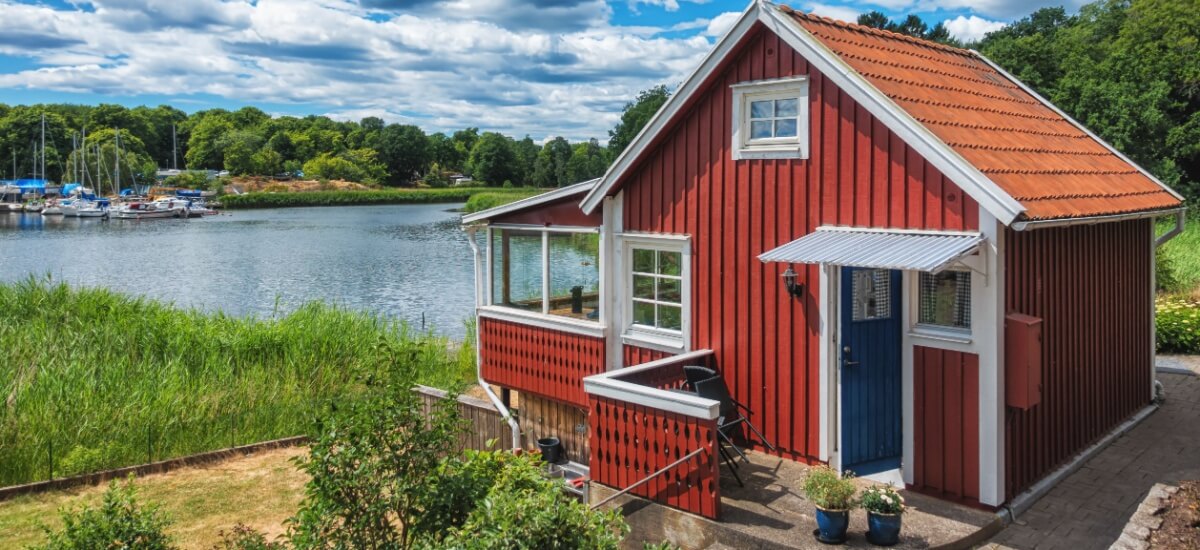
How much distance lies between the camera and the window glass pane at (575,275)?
10773mm

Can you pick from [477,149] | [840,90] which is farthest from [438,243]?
[477,149]

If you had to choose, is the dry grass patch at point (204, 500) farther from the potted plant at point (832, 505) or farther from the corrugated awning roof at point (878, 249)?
the corrugated awning roof at point (878, 249)

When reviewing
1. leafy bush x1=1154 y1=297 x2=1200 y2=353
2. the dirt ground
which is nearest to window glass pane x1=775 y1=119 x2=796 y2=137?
the dirt ground

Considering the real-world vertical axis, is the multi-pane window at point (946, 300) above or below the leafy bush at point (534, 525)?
above

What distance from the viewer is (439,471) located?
4980mm

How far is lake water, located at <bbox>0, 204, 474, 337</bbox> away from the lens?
94.9ft

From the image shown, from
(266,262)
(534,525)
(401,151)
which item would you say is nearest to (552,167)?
(401,151)

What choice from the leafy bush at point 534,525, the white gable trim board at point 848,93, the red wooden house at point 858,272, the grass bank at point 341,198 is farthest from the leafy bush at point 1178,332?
the grass bank at point 341,198

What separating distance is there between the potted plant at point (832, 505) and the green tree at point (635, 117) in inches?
2447

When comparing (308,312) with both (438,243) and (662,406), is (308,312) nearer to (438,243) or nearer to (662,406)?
(662,406)

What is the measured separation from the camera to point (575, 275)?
1112cm

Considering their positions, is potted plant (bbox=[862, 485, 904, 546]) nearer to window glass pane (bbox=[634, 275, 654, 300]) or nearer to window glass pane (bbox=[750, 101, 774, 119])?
window glass pane (bbox=[750, 101, 774, 119])

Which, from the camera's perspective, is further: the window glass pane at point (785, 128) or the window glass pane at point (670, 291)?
the window glass pane at point (670, 291)

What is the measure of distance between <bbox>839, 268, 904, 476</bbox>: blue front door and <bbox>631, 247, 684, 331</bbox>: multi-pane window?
2202 mm
